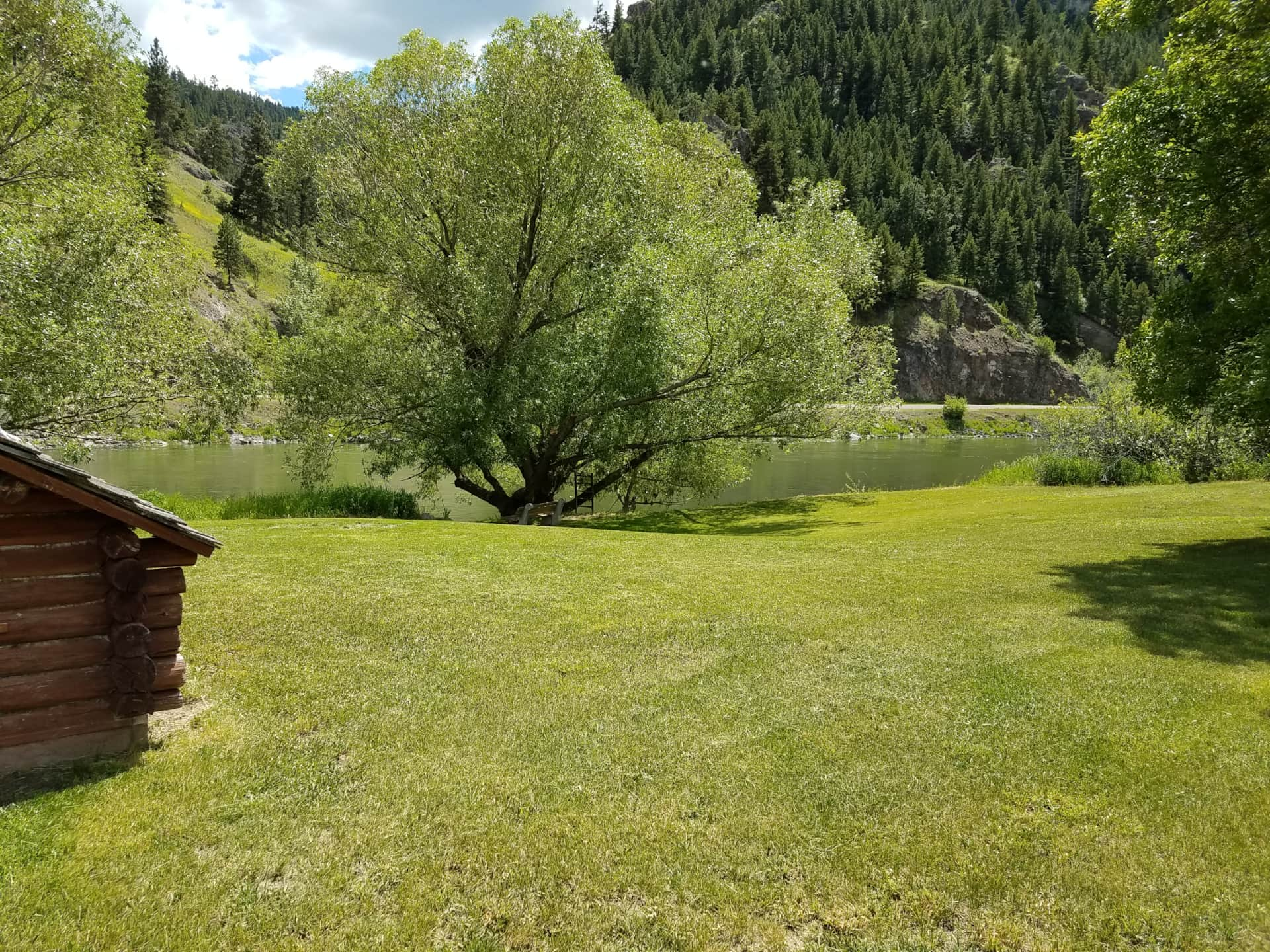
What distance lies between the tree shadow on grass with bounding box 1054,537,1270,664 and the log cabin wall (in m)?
11.5

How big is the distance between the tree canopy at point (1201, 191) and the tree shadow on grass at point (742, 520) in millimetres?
10938

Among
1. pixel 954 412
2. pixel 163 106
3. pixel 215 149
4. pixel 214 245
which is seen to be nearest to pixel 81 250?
pixel 214 245

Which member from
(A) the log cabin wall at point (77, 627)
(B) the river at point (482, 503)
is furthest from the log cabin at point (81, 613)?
(B) the river at point (482, 503)

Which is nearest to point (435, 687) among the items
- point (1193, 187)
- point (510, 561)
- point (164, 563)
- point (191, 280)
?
point (164, 563)

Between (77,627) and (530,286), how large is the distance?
21.7 m

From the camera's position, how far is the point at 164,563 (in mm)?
6375

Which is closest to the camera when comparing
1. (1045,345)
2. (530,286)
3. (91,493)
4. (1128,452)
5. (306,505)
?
(91,493)

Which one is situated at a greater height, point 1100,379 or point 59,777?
point 1100,379

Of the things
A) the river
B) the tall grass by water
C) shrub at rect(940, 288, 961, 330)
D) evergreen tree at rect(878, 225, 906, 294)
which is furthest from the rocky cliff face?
the tall grass by water

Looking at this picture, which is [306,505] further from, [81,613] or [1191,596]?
[1191,596]

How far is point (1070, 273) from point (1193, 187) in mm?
156351

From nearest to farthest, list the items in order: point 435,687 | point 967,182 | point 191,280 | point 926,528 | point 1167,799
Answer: point 1167,799
point 435,687
point 926,528
point 191,280
point 967,182

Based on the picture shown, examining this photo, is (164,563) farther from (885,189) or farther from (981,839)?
(885,189)

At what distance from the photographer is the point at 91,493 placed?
5.78 meters
